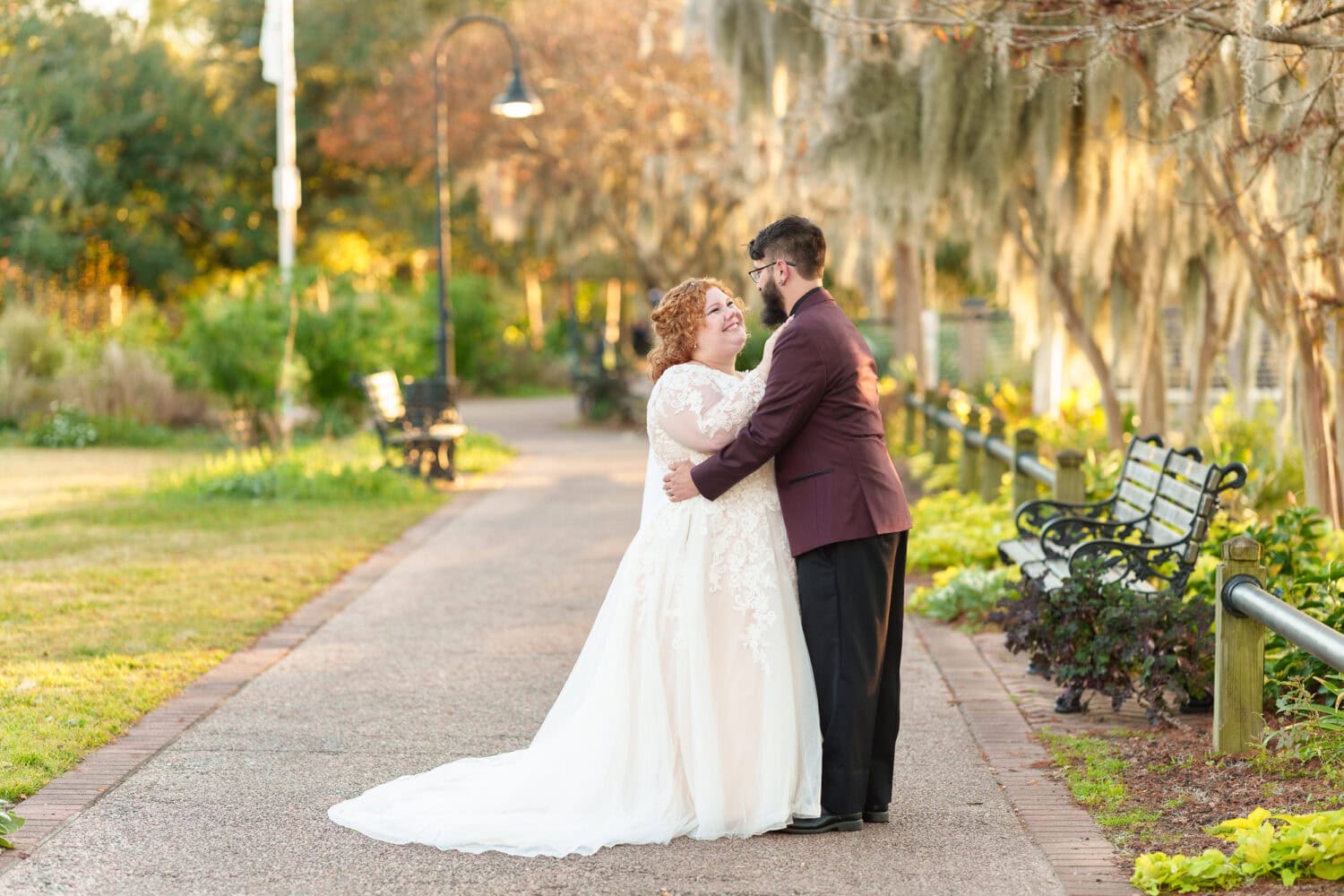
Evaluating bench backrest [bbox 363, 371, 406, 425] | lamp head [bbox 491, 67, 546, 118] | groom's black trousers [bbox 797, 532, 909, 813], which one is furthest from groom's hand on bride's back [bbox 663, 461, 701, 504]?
lamp head [bbox 491, 67, 546, 118]

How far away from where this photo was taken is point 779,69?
14031 millimetres

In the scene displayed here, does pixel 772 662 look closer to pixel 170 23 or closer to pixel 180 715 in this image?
pixel 180 715

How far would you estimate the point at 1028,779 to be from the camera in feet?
17.7

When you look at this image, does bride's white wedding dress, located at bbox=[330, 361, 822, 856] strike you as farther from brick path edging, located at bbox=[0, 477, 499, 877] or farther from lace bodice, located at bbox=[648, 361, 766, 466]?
brick path edging, located at bbox=[0, 477, 499, 877]

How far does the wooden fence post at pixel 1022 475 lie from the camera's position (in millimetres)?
9719

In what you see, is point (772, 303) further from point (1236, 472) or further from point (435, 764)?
point (1236, 472)

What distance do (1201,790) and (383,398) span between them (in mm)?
11908

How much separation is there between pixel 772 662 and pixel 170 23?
1686 inches

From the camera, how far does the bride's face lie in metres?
5.00

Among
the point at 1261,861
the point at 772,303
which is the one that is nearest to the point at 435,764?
the point at 772,303

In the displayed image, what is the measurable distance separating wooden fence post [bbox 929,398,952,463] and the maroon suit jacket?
1059 cm

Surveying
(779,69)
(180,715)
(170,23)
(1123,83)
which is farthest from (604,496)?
(170,23)

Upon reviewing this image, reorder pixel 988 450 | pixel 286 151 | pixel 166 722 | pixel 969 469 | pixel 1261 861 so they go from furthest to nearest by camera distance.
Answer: pixel 286 151 < pixel 969 469 < pixel 988 450 < pixel 166 722 < pixel 1261 861

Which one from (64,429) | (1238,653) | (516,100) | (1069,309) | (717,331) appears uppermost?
(516,100)
